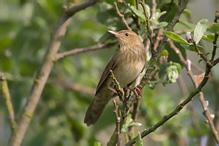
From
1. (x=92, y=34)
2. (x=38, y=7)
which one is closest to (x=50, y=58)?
(x=38, y=7)

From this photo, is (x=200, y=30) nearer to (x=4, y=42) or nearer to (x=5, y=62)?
(x=4, y=42)

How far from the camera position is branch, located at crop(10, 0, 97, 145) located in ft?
11.1

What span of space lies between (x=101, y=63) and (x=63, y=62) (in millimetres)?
718

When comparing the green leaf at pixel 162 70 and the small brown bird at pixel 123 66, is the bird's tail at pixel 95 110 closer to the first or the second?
the small brown bird at pixel 123 66

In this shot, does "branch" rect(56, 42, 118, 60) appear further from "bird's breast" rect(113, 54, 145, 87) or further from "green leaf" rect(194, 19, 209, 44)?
"green leaf" rect(194, 19, 209, 44)

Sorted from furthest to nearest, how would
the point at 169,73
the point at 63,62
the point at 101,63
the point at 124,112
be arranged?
the point at 101,63 → the point at 63,62 → the point at 169,73 → the point at 124,112

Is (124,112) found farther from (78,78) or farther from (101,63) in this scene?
(101,63)

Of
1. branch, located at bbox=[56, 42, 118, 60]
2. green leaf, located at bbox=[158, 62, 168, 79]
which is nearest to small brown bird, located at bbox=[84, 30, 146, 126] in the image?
branch, located at bbox=[56, 42, 118, 60]

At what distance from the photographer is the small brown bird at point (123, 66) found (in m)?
3.72

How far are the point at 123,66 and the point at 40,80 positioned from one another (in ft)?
2.53

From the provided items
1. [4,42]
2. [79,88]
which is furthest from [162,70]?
[79,88]

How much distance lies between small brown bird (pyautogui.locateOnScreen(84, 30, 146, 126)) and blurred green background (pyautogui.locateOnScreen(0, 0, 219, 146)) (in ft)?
1.42

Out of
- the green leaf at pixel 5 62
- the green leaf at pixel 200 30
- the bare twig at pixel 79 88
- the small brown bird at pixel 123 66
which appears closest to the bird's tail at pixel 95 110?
the small brown bird at pixel 123 66

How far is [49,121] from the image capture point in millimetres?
5188
